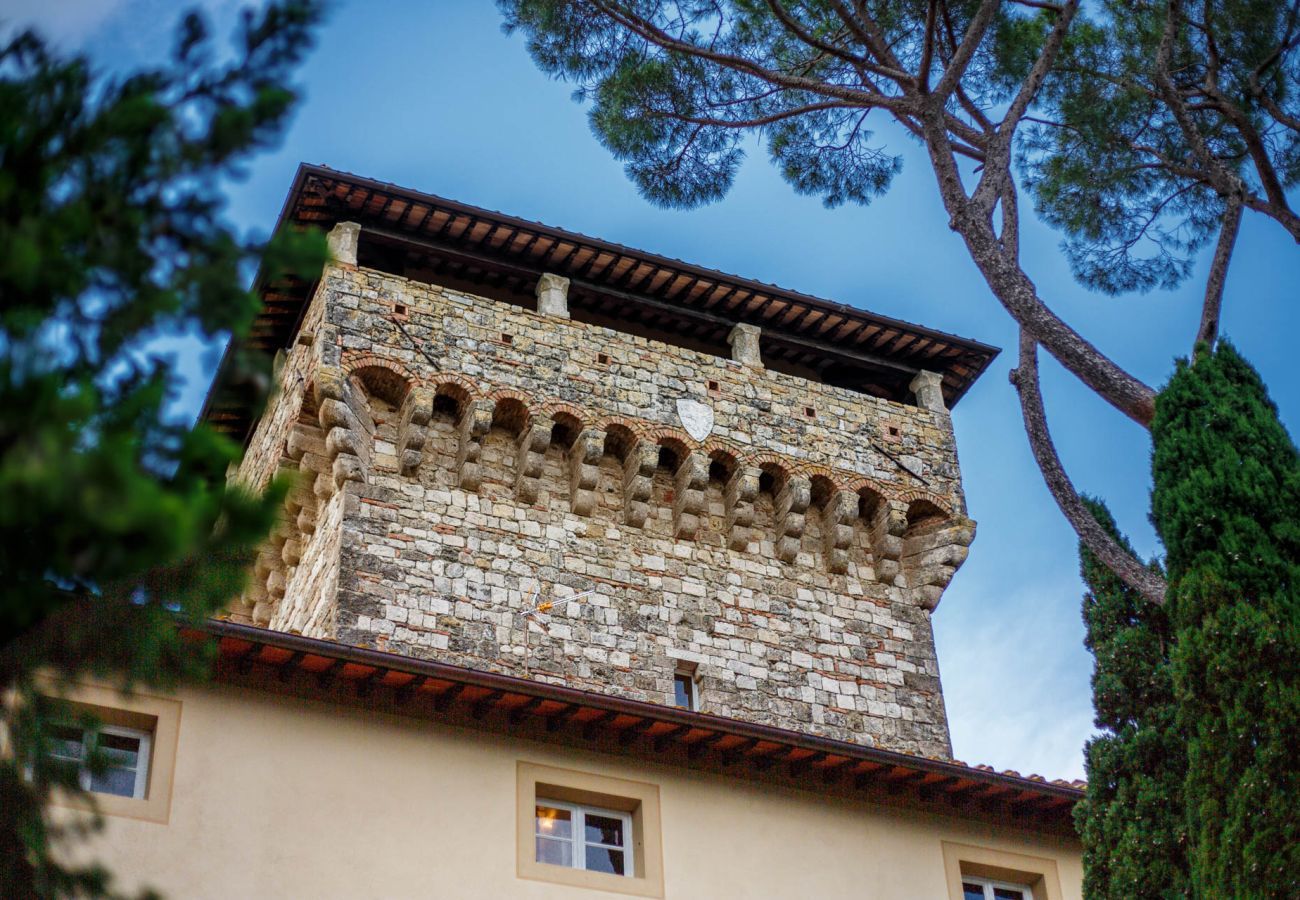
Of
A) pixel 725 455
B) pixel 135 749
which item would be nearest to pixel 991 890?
pixel 725 455

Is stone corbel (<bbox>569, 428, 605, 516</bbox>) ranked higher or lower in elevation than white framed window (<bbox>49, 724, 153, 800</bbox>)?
higher

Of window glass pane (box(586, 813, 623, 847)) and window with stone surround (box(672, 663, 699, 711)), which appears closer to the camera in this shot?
window glass pane (box(586, 813, 623, 847))

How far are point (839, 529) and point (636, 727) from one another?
19.5ft

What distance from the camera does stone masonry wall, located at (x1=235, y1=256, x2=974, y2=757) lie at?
48.1 feet

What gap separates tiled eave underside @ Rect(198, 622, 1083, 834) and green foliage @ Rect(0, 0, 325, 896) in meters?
3.76

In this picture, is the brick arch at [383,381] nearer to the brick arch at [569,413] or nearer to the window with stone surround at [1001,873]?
the brick arch at [569,413]

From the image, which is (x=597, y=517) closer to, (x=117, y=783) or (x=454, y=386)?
(x=454, y=386)

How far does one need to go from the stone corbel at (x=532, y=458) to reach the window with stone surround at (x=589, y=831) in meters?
4.74

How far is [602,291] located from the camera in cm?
1706

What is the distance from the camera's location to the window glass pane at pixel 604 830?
36.4ft

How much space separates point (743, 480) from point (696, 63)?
4.17 m

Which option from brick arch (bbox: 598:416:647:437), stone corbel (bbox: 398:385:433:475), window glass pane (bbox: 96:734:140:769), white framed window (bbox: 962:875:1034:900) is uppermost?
brick arch (bbox: 598:416:647:437)

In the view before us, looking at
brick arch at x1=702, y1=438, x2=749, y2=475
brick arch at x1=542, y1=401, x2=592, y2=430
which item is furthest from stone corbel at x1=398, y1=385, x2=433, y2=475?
brick arch at x1=702, y1=438, x2=749, y2=475

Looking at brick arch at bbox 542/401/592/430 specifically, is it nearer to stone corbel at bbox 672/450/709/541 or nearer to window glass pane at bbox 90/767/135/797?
stone corbel at bbox 672/450/709/541
